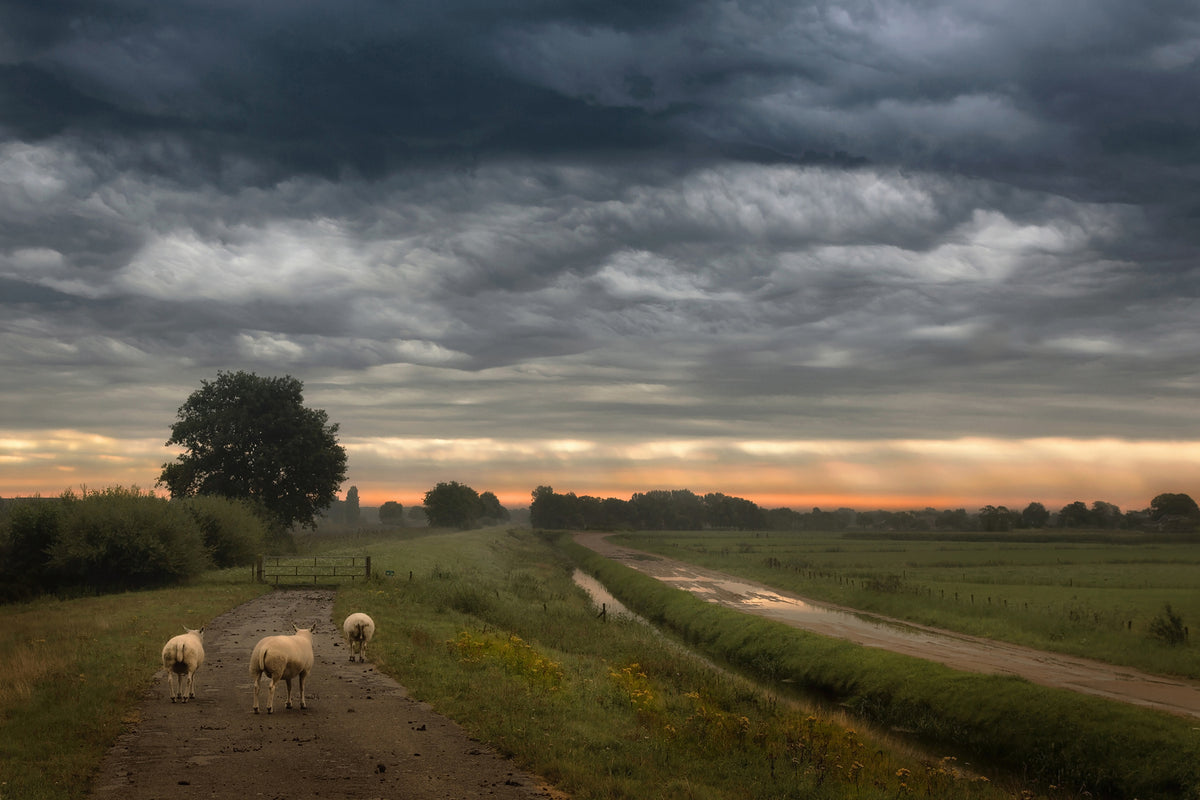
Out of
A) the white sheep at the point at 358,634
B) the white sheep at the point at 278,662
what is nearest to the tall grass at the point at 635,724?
the white sheep at the point at 358,634

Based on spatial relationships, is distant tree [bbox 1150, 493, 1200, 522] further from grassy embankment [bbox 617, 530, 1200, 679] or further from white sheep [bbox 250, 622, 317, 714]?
white sheep [bbox 250, 622, 317, 714]

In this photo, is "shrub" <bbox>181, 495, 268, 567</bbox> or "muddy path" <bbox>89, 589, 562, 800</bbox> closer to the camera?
"muddy path" <bbox>89, 589, 562, 800</bbox>

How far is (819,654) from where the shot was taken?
3881 centimetres

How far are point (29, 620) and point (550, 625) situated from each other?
23458 mm

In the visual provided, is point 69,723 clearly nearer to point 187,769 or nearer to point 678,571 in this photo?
point 187,769

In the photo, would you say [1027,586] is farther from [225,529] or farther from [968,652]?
[225,529]

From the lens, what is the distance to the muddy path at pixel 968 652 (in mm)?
32531

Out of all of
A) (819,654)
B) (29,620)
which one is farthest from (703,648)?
(29,620)

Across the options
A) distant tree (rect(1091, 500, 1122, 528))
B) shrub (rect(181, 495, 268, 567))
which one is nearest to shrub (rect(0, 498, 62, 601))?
shrub (rect(181, 495, 268, 567))

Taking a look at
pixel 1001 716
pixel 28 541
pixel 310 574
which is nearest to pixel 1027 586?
pixel 1001 716

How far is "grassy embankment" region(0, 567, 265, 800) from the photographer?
13578 millimetres

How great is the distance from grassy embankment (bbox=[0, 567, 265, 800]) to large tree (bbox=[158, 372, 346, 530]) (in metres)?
44.9

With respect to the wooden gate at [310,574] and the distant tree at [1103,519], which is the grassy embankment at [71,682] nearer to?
the wooden gate at [310,574]

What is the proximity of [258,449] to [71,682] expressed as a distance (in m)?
69.3
